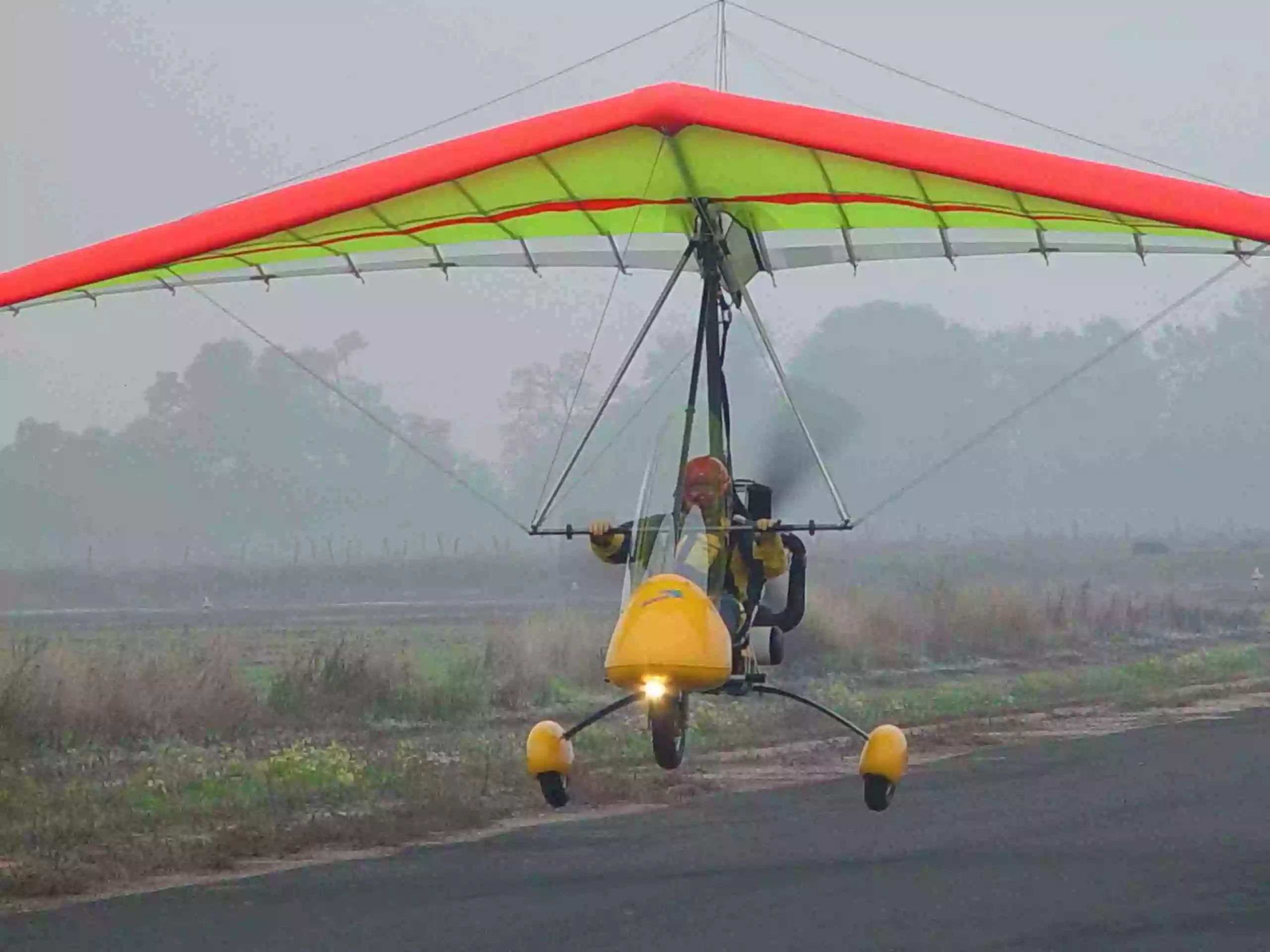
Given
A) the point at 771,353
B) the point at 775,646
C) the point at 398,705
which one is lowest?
the point at 398,705

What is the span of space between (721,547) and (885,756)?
1.39 meters

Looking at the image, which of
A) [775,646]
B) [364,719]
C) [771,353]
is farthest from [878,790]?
[364,719]

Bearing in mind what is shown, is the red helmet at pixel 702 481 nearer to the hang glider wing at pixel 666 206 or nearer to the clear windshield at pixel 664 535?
the clear windshield at pixel 664 535

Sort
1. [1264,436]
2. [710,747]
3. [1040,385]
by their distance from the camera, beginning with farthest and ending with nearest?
[1264,436] < [1040,385] < [710,747]

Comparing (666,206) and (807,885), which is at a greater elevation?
(666,206)

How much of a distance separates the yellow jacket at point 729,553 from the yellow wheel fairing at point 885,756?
981 mm

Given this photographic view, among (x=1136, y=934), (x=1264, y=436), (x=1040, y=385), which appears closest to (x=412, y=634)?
(x=1136, y=934)

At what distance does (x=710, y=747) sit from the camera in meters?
20.4

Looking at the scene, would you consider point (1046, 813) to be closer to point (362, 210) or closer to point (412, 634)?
point (362, 210)

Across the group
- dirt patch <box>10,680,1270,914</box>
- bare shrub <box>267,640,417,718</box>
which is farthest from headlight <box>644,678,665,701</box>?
bare shrub <box>267,640,417,718</box>

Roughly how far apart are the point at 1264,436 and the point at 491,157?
5726 cm

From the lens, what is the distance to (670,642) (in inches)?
A: 369

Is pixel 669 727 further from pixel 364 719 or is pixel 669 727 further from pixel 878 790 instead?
pixel 364 719

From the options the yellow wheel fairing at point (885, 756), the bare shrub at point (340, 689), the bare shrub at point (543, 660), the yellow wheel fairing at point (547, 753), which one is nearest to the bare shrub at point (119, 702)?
the bare shrub at point (340, 689)
